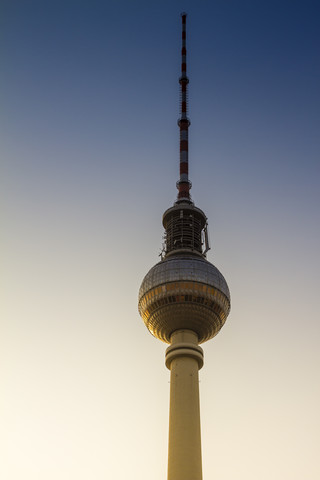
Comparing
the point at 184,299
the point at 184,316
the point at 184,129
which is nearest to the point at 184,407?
the point at 184,316

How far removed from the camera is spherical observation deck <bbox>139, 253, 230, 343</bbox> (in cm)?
5550

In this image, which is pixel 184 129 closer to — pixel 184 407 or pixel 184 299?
pixel 184 299

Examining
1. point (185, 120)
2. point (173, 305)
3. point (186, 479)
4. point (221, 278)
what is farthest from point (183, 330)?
point (185, 120)

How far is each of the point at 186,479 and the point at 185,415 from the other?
18.4 ft

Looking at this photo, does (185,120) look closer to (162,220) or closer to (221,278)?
(162,220)

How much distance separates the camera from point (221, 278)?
2313 inches

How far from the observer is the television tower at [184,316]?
4788 centimetres

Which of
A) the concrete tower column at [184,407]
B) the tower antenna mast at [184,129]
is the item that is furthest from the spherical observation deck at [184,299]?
the tower antenna mast at [184,129]

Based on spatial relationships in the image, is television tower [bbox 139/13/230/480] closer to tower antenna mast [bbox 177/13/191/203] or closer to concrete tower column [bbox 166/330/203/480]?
concrete tower column [bbox 166/330/203/480]

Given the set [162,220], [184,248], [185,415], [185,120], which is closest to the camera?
[185,415]

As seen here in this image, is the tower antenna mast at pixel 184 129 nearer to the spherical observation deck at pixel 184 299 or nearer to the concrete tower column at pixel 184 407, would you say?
the spherical observation deck at pixel 184 299

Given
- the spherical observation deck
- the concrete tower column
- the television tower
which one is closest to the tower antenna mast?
the television tower

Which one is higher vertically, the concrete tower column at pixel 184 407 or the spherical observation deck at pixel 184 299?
the spherical observation deck at pixel 184 299

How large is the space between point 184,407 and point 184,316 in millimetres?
9653
